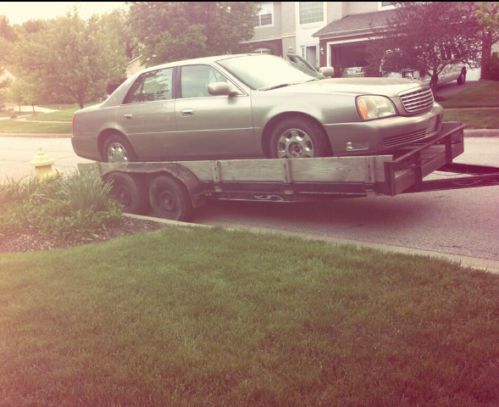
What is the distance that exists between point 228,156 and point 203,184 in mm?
468

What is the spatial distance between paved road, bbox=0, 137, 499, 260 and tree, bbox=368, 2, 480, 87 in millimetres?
1703

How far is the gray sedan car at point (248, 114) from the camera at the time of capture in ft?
18.3

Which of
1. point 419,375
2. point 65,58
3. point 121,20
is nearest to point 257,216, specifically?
point 419,375

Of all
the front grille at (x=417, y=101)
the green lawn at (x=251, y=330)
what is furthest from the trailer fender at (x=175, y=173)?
the front grille at (x=417, y=101)

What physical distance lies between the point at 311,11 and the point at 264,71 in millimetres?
5435

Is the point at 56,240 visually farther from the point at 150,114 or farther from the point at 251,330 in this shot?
the point at 251,330

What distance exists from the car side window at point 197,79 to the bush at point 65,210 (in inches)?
63.8

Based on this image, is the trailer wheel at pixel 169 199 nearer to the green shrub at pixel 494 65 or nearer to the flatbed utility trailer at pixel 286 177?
the flatbed utility trailer at pixel 286 177

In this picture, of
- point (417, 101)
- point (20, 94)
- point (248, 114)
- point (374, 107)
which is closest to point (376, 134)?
point (374, 107)

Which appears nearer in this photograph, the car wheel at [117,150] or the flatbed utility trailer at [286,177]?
the flatbed utility trailer at [286,177]

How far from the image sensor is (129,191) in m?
7.33

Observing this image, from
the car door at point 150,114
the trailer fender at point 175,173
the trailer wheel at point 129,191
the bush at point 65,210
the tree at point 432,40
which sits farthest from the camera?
the trailer wheel at point 129,191

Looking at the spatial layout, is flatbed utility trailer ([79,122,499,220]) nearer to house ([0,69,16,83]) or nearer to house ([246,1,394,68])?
house ([0,69,16,83])

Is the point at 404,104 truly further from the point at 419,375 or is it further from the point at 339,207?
the point at 419,375
